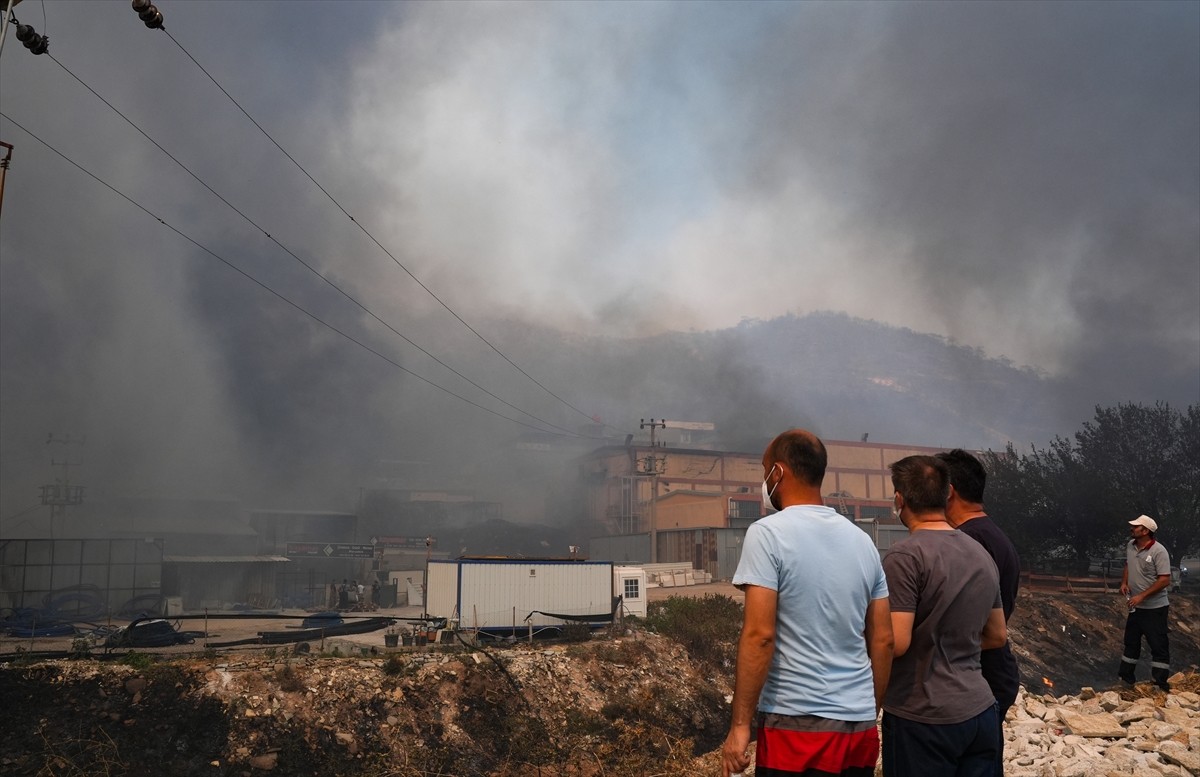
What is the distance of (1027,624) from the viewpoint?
3212 centimetres

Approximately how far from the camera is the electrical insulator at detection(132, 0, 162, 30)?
42.3ft

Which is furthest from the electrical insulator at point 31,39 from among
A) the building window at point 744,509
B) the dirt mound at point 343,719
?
the building window at point 744,509

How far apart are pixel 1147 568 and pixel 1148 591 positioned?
253 millimetres

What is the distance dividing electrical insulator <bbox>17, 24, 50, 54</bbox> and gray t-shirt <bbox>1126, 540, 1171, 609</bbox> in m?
16.3

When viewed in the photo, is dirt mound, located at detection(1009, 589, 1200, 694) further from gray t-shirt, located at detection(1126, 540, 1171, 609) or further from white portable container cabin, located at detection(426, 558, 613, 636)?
gray t-shirt, located at detection(1126, 540, 1171, 609)

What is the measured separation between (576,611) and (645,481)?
159 feet

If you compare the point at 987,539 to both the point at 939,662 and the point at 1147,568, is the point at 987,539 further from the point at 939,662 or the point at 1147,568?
the point at 1147,568

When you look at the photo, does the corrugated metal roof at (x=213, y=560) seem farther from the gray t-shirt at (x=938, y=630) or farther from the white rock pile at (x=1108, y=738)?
the gray t-shirt at (x=938, y=630)

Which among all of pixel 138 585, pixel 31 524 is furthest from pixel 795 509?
pixel 31 524

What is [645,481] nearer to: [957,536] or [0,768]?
[0,768]

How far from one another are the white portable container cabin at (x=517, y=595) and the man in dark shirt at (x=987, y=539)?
21926mm

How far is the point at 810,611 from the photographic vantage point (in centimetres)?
349

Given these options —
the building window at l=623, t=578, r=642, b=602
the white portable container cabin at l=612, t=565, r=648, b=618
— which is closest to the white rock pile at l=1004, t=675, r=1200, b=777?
the white portable container cabin at l=612, t=565, r=648, b=618

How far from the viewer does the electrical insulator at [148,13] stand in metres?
12.9
